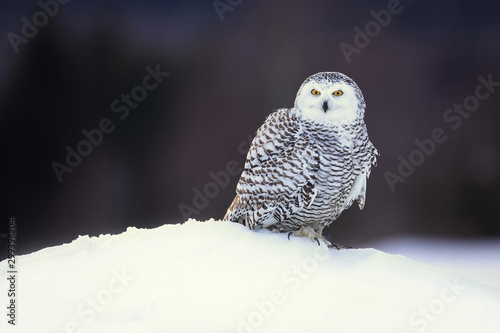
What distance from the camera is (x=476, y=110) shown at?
2.42 metres

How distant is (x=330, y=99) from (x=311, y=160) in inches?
7.5

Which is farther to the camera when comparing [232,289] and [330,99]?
[330,99]

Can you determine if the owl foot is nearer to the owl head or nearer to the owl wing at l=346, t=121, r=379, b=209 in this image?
the owl wing at l=346, t=121, r=379, b=209

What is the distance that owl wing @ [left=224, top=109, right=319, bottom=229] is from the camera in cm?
146

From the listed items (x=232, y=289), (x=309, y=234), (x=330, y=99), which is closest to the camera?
(x=232, y=289)

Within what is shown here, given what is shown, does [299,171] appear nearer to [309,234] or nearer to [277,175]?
[277,175]

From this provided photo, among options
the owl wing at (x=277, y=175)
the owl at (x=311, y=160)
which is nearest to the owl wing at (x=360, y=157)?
the owl at (x=311, y=160)

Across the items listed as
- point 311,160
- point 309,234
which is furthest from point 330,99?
point 309,234

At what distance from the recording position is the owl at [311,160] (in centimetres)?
145

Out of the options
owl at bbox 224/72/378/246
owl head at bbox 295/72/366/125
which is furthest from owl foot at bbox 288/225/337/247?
owl head at bbox 295/72/366/125

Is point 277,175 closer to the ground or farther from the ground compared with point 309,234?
farther from the ground

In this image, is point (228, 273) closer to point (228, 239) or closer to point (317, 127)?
point (228, 239)

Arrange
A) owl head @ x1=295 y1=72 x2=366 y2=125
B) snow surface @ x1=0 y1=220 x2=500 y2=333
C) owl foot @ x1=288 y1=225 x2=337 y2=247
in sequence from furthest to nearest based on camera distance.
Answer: owl foot @ x1=288 y1=225 x2=337 y2=247, owl head @ x1=295 y1=72 x2=366 y2=125, snow surface @ x1=0 y1=220 x2=500 y2=333

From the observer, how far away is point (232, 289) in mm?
1226
